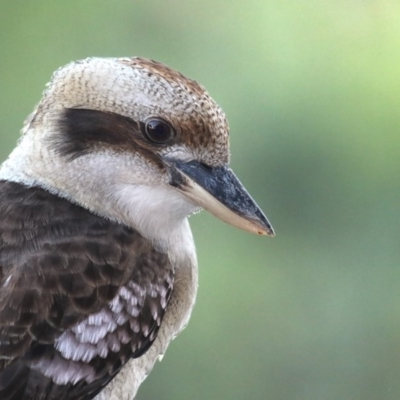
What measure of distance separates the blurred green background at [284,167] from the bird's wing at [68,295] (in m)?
0.84

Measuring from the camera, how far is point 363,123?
2232mm

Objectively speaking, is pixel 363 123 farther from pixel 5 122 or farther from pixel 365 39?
pixel 5 122

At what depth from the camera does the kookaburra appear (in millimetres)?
1065

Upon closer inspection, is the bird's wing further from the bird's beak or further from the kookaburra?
the bird's beak

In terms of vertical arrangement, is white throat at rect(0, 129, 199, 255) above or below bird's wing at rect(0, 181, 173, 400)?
above

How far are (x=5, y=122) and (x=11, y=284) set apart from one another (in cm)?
110

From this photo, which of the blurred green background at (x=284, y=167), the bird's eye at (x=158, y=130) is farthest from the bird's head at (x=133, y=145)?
the blurred green background at (x=284, y=167)

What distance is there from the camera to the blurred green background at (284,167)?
6.77 feet

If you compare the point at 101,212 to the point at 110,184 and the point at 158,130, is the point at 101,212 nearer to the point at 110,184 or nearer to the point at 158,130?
the point at 110,184

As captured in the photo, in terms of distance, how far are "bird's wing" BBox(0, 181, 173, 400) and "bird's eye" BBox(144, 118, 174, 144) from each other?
14cm

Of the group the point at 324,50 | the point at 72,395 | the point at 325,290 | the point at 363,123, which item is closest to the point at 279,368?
the point at 325,290

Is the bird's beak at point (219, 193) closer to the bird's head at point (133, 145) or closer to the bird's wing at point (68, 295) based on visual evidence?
the bird's head at point (133, 145)

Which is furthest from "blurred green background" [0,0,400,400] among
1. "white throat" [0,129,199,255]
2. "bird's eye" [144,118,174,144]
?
"bird's eye" [144,118,174,144]

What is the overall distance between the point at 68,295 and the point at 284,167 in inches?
44.9
